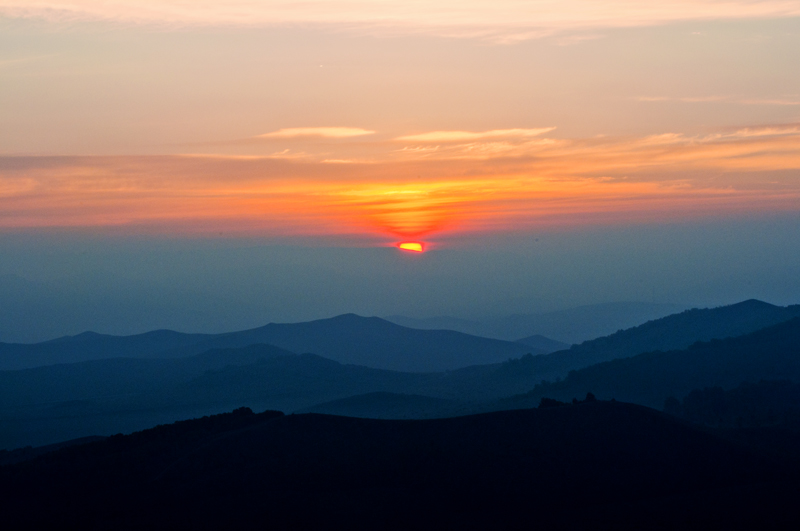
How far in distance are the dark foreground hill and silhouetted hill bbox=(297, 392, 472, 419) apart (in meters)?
57.1

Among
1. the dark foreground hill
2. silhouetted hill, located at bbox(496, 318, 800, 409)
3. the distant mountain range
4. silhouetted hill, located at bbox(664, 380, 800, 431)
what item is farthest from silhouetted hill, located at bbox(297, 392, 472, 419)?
the dark foreground hill

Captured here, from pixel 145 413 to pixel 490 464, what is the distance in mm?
134319

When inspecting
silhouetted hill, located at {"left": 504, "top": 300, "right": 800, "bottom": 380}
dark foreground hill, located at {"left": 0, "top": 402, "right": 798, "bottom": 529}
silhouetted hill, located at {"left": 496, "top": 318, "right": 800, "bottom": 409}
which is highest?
silhouetted hill, located at {"left": 504, "top": 300, "right": 800, "bottom": 380}

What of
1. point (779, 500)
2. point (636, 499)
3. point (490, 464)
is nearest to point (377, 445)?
point (490, 464)

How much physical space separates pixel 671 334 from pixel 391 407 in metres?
84.3

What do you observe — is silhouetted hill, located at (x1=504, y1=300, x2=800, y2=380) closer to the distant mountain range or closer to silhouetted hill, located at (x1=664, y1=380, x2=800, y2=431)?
the distant mountain range

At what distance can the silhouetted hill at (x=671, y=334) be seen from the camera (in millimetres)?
167513

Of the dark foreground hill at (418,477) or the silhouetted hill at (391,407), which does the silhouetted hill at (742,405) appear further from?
the silhouetted hill at (391,407)

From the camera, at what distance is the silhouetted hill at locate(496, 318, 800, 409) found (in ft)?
371

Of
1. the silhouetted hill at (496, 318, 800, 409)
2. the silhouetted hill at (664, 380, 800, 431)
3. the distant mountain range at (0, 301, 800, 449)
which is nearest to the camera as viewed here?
the silhouetted hill at (664, 380, 800, 431)

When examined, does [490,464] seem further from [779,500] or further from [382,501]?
[779,500]

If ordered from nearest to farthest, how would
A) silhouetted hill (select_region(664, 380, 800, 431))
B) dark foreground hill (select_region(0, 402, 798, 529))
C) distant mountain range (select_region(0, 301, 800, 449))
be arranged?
dark foreground hill (select_region(0, 402, 798, 529)), silhouetted hill (select_region(664, 380, 800, 431)), distant mountain range (select_region(0, 301, 800, 449))

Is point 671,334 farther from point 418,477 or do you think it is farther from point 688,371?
point 418,477

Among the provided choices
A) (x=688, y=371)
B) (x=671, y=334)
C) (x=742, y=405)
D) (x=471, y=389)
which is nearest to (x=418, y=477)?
(x=742, y=405)
